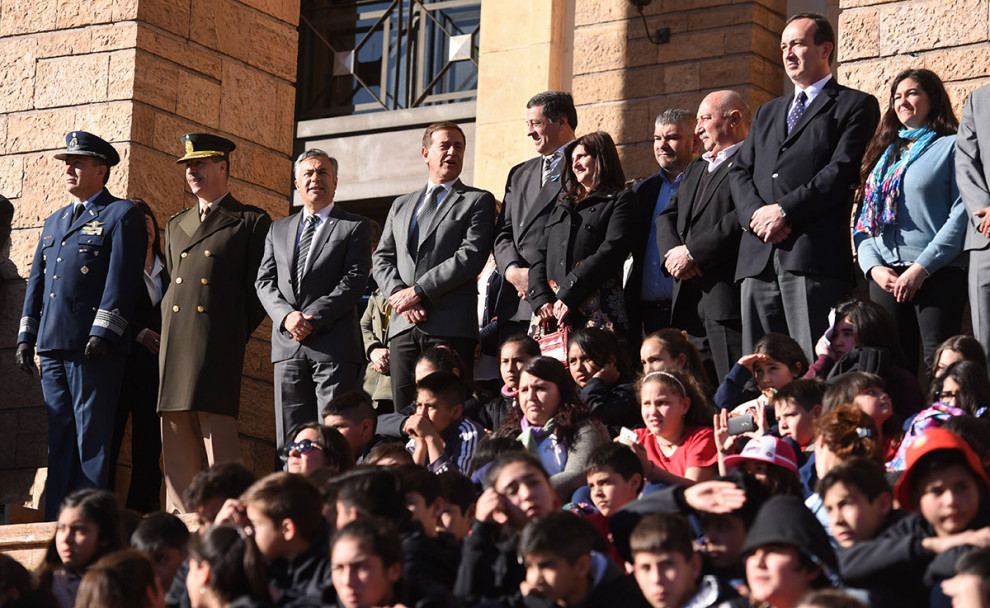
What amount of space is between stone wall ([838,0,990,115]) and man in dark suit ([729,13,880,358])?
90cm

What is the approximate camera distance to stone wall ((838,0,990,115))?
27.8 feet

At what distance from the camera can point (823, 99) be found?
781cm

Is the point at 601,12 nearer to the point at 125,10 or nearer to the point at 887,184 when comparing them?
the point at 125,10

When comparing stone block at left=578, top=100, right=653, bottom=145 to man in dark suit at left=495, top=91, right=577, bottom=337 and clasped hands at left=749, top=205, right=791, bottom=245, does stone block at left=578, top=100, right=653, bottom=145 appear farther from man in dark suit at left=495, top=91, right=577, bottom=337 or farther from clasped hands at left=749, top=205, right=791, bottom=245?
clasped hands at left=749, top=205, right=791, bottom=245

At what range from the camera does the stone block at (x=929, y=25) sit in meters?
8.48

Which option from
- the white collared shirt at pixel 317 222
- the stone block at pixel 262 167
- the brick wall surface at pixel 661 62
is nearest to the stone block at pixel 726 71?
the brick wall surface at pixel 661 62

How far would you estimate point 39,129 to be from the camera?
1056cm

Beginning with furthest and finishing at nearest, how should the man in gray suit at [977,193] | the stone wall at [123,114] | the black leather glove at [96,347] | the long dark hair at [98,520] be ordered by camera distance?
the stone wall at [123,114], the black leather glove at [96,347], the man in gray suit at [977,193], the long dark hair at [98,520]

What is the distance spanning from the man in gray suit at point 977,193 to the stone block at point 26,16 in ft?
19.3

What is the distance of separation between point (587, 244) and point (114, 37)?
380cm

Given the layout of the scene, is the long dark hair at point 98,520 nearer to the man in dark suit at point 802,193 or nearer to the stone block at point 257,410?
the man in dark suit at point 802,193

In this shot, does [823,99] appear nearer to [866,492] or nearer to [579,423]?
[579,423]

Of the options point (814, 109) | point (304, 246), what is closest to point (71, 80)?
point (304, 246)

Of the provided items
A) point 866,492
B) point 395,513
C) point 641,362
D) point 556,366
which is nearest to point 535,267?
point 641,362
